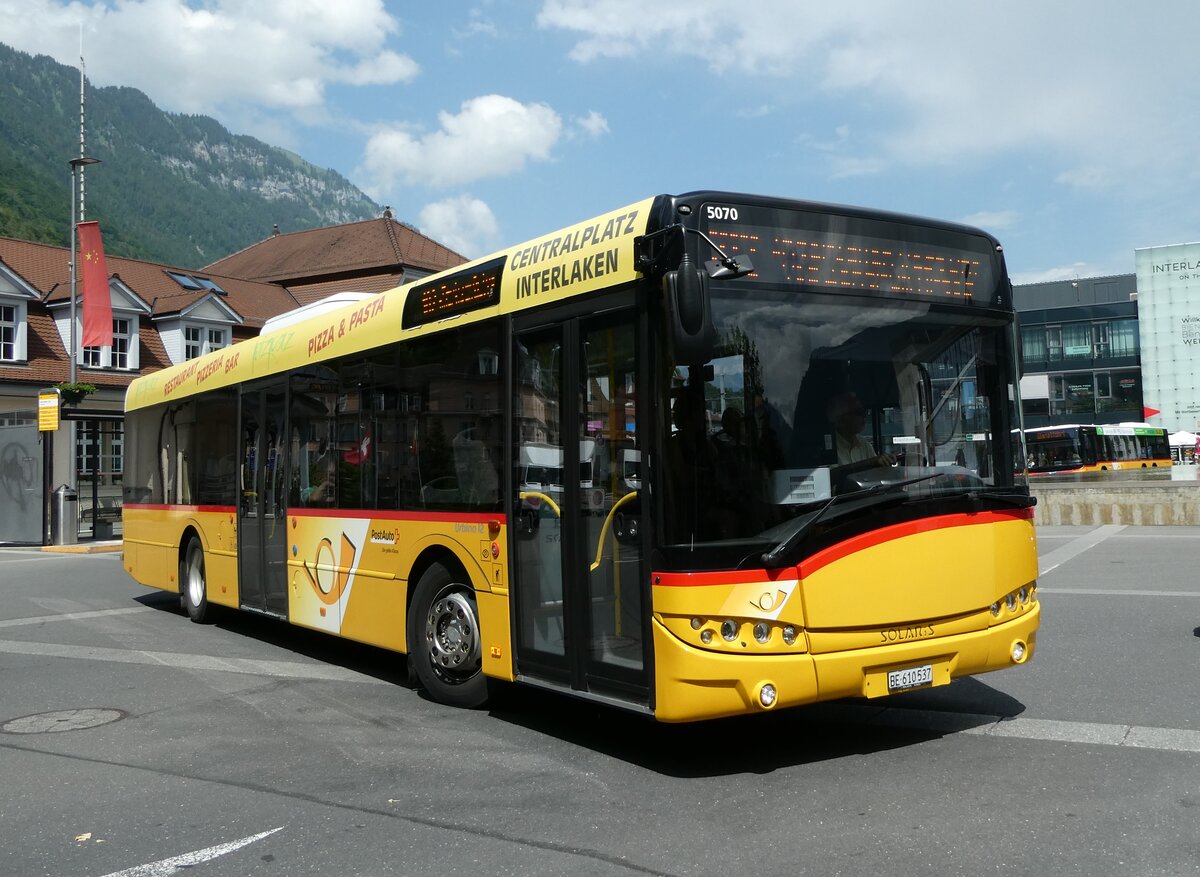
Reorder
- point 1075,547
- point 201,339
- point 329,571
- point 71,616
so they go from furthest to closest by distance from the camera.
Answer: point 201,339, point 1075,547, point 71,616, point 329,571

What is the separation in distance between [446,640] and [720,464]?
2.94 m

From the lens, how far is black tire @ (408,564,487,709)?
7695mm

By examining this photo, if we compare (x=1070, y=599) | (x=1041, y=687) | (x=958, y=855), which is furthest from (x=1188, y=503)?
(x=958, y=855)

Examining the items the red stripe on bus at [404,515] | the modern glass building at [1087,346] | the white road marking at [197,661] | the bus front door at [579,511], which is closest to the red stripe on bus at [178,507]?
the white road marking at [197,661]

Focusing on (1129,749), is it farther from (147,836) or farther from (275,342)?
(275,342)

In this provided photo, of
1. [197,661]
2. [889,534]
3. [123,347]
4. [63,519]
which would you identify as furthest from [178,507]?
[123,347]

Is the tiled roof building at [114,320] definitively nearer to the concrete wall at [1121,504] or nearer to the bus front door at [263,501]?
the bus front door at [263,501]

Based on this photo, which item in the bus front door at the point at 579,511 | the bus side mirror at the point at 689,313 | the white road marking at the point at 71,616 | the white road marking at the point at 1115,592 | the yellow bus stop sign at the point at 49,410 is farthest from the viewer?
the yellow bus stop sign at the point at 49,410

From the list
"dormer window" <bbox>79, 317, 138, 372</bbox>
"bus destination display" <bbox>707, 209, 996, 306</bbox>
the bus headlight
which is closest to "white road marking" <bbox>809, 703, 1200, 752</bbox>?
the bus headlight

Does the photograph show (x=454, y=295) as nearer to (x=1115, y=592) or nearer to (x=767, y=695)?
(x=767, y=695)

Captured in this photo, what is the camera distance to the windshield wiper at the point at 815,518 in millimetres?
5680

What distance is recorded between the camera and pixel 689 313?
5539 millimetres

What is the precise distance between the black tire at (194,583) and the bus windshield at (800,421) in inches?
327

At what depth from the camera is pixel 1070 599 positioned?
12812 mm
